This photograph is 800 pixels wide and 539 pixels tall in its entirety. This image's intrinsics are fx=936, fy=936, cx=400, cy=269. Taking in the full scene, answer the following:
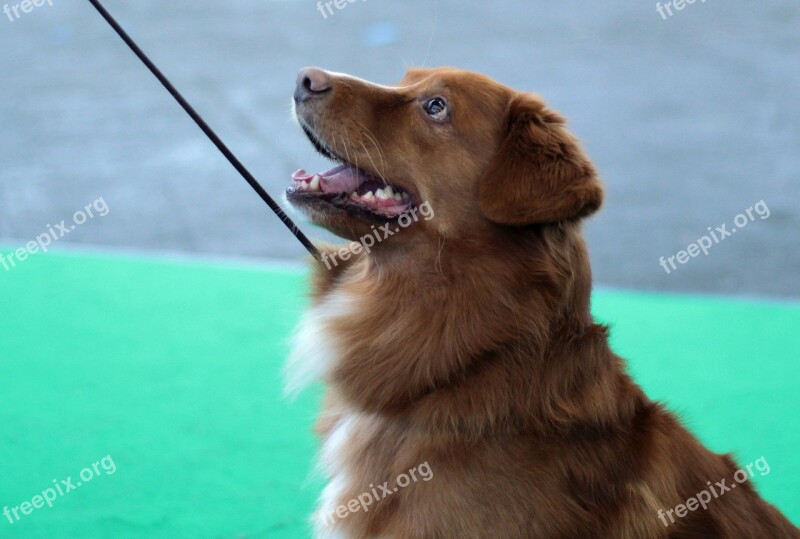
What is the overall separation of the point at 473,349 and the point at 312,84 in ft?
3.33

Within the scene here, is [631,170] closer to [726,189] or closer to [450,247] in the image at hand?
[726,189]

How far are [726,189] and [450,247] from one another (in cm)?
599

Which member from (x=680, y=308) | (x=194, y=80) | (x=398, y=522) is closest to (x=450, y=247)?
(x=398, y=522)

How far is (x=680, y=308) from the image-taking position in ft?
21.4

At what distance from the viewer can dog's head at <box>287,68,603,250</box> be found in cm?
304
